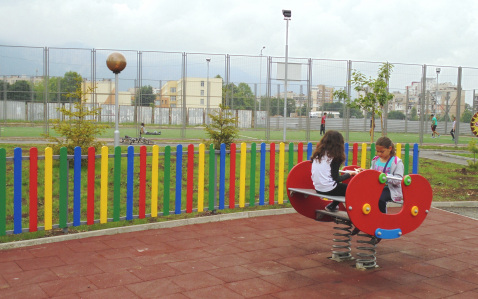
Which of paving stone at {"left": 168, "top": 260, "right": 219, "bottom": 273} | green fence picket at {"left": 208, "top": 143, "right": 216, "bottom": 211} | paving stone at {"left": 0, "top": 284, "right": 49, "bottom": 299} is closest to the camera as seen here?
paving stone at {"left": 0, "top": 284, "right": 49, "bottom": 299}

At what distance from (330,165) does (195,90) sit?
58.7 ft

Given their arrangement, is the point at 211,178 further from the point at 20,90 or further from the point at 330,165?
the point at 20,90

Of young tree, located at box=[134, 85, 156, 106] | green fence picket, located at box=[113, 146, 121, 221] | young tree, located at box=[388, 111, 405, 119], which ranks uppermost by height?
young tree, located at box=[134, 85, 156, 106]

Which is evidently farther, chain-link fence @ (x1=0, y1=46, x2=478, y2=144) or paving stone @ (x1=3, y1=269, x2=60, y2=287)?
chain-link fence @ (x1=0, y1=46, x2=478, y2=144)

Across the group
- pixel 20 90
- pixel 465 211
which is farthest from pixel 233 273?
pixel 20 90

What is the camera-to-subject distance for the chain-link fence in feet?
73.9

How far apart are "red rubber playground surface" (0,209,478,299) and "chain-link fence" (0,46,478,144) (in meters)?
15.4

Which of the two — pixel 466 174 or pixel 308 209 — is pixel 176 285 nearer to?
pixel 308 209

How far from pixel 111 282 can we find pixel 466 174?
480 inches

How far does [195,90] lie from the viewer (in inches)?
906

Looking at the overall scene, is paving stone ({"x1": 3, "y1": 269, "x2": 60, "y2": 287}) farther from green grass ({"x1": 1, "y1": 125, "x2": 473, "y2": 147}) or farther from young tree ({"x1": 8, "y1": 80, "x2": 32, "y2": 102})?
young tree ({"x1": 8, "y1": 80, "x2": 32, "y2": 102})

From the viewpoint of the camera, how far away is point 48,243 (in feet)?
20.7

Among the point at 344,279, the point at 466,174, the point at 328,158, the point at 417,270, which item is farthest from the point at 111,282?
the point at 466,174

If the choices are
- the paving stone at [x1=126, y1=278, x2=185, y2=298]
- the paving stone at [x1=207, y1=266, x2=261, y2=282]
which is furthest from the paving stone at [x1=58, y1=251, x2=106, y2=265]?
the paving stone at [x1=207, y1=266, x2=261, y2=282]
